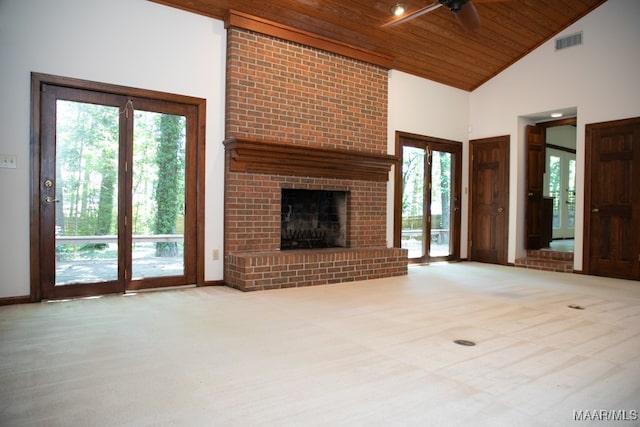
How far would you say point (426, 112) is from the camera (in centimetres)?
698

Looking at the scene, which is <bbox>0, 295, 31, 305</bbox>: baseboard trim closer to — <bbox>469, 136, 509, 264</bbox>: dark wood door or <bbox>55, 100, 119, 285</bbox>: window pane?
<bbox>55, 100, 119, 285</bbox>: window pane

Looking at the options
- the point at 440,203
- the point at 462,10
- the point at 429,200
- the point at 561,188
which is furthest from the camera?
the point at 561,188

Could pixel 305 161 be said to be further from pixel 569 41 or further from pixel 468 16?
pixel 569 41

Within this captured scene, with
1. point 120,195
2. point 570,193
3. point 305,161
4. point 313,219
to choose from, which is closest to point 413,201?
point 313,219

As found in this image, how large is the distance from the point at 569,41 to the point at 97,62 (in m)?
6.49

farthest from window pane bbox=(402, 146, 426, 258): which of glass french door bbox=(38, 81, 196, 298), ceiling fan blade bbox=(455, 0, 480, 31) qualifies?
glass french door bbox=(38, 81, 196, 298)

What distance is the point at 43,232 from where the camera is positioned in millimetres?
3863

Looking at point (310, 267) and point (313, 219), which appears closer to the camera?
point (310, 267)

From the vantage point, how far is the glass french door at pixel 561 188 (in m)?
10.6

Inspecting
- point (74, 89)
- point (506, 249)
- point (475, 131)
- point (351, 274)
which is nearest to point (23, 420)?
point (74, 89)

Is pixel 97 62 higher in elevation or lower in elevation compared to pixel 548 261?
higher

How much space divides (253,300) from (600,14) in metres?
6.25

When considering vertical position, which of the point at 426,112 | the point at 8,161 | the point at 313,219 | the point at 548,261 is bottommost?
the point at 548,261

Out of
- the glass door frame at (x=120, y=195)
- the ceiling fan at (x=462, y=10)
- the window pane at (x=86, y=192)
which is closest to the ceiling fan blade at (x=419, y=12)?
the ceiling fan at (x=462, y=10)
